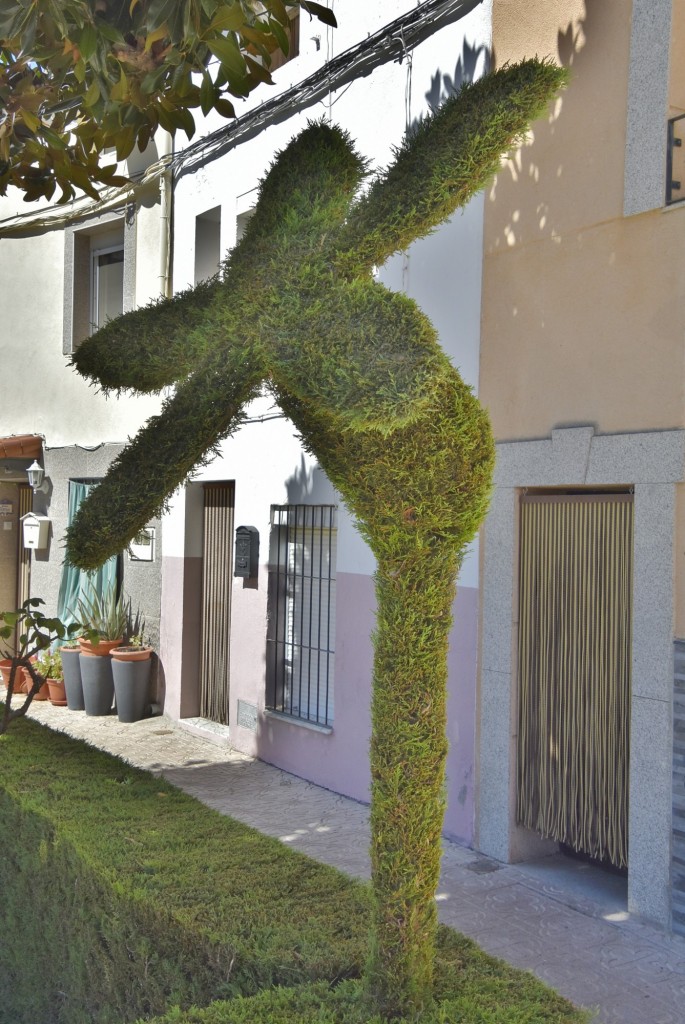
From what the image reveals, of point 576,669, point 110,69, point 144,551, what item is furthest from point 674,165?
point 144,551

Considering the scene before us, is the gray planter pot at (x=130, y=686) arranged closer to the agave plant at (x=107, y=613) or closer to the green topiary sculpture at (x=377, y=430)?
the agave plant at (x=107, y=613)

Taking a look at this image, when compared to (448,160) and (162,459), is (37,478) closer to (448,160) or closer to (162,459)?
(162,459)

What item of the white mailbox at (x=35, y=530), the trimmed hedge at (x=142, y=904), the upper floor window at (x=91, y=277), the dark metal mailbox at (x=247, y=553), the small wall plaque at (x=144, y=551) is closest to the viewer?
the trimmed hedge at (x=142, y=904)

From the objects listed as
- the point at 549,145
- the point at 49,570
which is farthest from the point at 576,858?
the point at 49,570

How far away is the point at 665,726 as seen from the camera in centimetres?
560

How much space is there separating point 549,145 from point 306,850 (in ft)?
16.4

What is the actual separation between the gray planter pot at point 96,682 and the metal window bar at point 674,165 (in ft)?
26.4

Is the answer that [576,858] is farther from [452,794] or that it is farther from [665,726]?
[665,726]

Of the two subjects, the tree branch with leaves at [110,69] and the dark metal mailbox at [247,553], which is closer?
the tree branch with leaves at [110,69]

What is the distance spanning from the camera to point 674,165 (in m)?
5.97

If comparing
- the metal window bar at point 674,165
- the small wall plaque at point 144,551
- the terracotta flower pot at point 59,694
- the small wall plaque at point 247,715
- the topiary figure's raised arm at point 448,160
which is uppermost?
the metal window bar at point 674,165

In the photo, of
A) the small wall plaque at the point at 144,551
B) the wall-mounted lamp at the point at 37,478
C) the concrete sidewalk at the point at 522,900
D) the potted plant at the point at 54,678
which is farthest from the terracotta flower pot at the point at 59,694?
the concrete sidewalk at the point at 522,900

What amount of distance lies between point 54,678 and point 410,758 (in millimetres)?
10096

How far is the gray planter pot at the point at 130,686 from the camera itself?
11.2 meters
